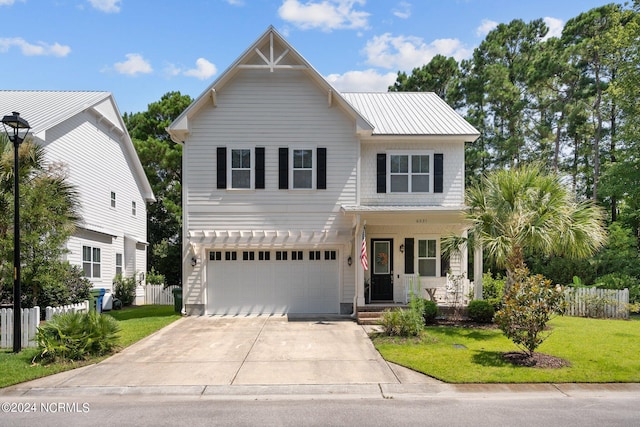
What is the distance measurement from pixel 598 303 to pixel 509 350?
7.35 meters

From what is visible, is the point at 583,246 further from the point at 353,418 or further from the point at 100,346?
the point at 100,346

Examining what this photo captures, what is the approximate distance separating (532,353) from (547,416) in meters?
3.11

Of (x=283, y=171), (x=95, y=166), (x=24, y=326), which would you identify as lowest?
(x=24, y=326)

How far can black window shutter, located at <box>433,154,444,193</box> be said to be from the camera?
17078mm

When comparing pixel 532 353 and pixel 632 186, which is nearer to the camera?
pixel 532 353

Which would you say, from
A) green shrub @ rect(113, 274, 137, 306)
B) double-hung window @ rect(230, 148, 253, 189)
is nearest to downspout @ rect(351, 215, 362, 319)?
double-hung window @ rect(230, 148, 253, 189)

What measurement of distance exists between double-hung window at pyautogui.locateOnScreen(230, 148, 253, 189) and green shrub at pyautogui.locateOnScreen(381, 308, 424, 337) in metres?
7.11

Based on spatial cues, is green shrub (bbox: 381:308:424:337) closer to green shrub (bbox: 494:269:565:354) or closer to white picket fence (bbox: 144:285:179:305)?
green shrub (bbox: 494:269:565:354)

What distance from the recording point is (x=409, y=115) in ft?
60.5

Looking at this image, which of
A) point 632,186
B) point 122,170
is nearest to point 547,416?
point 632,186

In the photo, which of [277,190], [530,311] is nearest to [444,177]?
[277,190]

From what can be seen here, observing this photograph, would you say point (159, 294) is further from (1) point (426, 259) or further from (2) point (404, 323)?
(2) point (404, 323)

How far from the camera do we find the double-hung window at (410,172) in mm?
17078

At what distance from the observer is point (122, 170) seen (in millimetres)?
23797
